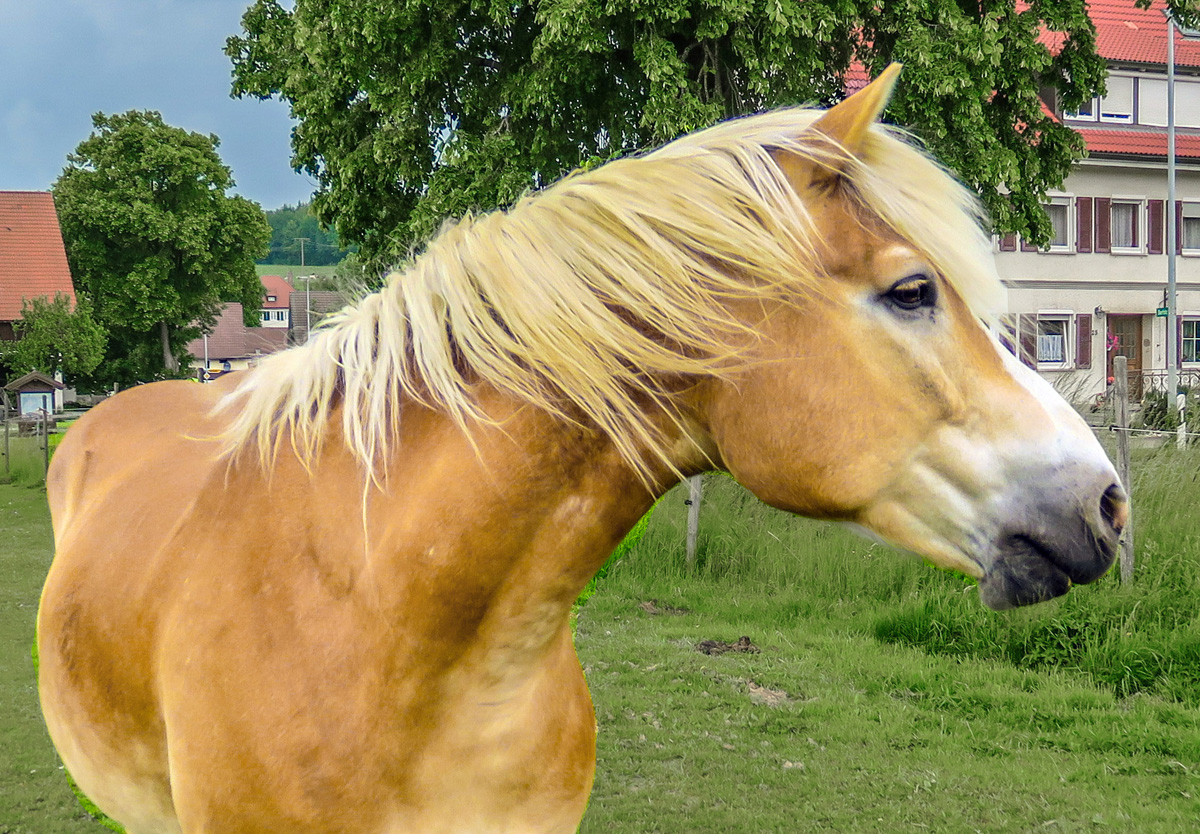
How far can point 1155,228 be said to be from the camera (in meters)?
24.9

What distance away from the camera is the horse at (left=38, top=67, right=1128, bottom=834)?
1357mm

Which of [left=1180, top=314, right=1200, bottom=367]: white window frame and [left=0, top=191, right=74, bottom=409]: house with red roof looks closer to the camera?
[left=1180, top=314, right=1200, bottom=367]: white window frame

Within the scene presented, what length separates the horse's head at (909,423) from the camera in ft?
4.30

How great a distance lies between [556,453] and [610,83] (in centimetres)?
1135

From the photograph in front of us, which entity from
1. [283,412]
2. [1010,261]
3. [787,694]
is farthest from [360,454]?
[1010,261]

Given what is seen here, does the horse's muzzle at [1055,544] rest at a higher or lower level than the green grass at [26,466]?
higher

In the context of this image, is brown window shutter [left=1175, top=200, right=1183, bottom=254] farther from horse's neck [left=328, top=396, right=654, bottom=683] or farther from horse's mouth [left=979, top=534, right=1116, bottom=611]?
horse's neck [left=328, top=396, right=654, bottom=683]

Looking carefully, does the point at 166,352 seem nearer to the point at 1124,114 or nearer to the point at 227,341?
the point at 227,341

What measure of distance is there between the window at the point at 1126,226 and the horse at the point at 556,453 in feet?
89.2

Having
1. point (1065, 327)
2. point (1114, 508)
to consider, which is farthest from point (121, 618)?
point (1065, 327)

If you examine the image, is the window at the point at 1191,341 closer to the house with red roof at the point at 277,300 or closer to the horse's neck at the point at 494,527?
the horse's neck at the point at 494,527

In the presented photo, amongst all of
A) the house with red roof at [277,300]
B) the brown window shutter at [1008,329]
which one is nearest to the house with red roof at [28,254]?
the brown window shutter at [1008,329]

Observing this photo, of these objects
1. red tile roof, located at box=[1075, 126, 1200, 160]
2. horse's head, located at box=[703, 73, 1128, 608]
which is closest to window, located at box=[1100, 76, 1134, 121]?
A: red tile roof, located at box=[1075, 126, 1200, 160]

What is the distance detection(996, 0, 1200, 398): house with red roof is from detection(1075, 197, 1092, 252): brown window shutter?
0.09 ft
